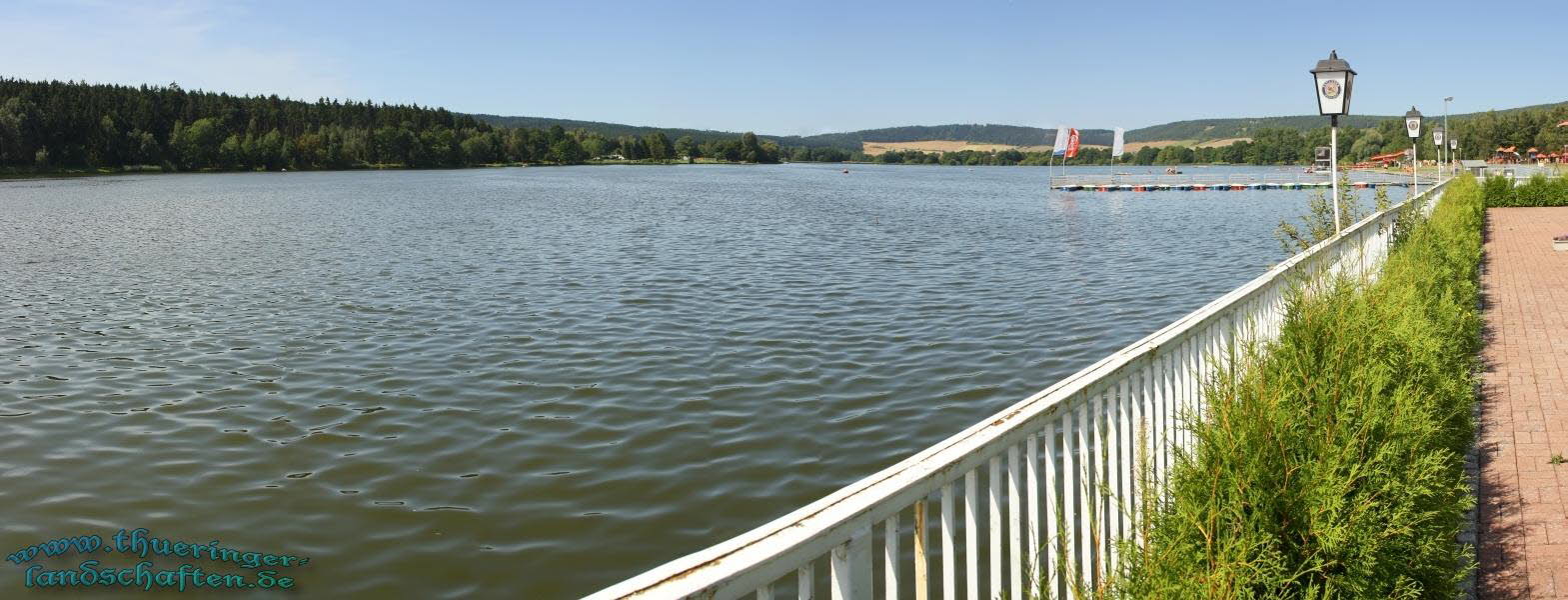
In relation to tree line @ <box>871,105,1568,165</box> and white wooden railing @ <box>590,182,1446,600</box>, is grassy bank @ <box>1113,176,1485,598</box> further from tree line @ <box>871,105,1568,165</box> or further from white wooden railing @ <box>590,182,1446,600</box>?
tree line @ <box>871,105,1568,165</box>

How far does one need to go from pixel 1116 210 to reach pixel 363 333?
4057cm

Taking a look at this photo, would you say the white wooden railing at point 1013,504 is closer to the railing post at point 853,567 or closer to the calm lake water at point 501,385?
the railing post at point 853,567

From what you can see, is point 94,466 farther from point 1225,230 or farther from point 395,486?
point 1225,230

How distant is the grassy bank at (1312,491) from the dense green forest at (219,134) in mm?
129485

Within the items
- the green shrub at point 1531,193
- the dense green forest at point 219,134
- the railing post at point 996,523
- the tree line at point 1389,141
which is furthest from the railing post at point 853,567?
the dense green forest at point 219,134

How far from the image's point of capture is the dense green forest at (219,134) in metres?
114

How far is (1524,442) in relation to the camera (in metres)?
6.15

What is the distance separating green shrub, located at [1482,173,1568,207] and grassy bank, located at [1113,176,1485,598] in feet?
100

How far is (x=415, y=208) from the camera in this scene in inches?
1924

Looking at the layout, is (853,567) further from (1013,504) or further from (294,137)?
(294,137)

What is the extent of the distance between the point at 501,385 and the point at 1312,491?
8.63 metres

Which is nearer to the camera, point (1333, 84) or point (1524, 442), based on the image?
point (1524, 442)

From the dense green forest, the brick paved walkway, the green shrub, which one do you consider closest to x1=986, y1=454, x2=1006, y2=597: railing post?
the brick paved walkway

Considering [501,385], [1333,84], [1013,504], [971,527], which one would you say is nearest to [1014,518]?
[1013,504]
